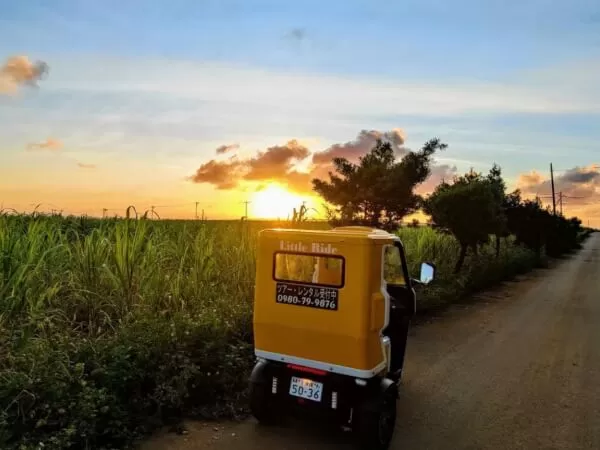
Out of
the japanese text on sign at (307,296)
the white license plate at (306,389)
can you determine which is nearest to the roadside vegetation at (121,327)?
the white license plate at (306,389)

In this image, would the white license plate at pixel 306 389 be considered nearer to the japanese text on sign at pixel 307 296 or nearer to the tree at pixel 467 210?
the japanese text on sign at pixel 307 296

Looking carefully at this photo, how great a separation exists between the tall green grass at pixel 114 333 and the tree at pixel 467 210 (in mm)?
7406

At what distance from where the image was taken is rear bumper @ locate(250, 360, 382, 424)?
4270 millimetres

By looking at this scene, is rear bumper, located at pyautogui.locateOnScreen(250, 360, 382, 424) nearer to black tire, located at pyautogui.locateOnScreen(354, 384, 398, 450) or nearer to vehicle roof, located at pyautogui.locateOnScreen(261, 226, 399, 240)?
black tire, located at pyautogui.locateOnScreen(354, 384, 398, 450)

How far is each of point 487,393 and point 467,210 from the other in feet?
29.5

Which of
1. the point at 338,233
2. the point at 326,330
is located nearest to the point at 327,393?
the point at 326,330

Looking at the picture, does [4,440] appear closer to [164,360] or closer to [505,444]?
[164,360]

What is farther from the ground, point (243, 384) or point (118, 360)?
point (118, 360)

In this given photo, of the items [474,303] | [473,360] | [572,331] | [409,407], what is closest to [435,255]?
[474,303]

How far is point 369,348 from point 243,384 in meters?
1.89

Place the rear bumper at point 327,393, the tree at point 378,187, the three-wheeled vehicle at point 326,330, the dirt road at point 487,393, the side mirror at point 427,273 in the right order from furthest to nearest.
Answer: the tree at point 378,187, the side mirror at point 427,273, the dirt road at point 487,393, the rear bumper at point 327,393, the three-wheeled vehicle at point 326,330

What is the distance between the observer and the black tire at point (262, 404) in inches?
182

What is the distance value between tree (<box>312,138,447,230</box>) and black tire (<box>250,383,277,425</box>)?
24.4 feet

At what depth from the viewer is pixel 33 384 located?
13.7ft
